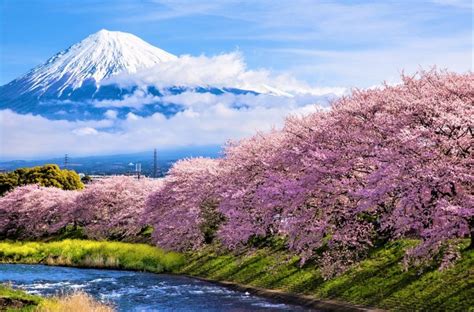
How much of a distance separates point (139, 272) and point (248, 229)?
1642 centimetres

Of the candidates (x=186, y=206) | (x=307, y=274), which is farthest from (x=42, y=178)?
(x=307, y=274)

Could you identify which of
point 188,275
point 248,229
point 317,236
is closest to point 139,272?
point 188,275

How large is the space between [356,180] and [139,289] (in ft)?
62.1

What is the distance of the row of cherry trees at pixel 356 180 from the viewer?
26.5 m

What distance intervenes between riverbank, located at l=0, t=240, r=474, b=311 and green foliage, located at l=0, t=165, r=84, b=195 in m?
37.3

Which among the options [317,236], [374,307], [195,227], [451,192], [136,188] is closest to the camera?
[451,192]

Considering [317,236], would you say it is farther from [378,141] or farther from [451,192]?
[451,192]

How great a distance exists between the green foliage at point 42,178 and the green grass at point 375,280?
57.2m

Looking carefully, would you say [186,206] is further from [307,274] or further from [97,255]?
[307,274]

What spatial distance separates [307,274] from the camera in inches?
1609

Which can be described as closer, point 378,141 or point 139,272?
point 378,141

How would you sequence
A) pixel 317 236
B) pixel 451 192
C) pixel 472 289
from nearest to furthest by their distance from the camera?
→ pixel 451 192 < pixel 472 289 < pixel 317 236

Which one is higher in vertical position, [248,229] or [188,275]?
[248,229]

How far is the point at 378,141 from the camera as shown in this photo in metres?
30.8
